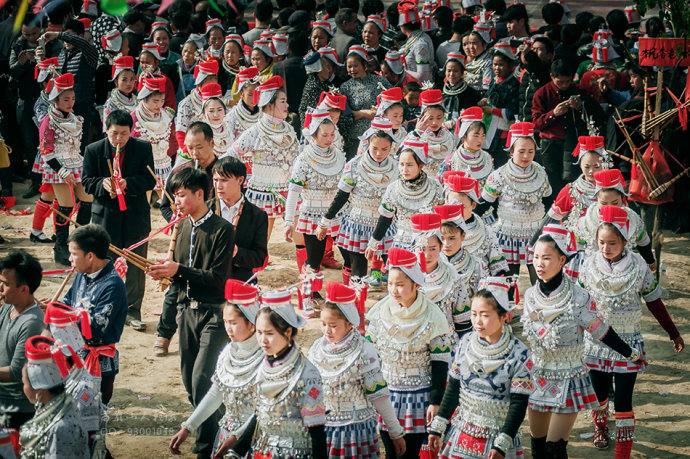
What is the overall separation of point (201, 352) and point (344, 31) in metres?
8.31

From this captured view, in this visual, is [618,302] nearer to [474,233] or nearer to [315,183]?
[474,233]

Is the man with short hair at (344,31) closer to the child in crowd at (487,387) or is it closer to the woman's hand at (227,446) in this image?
the child in crowd at (487,387)

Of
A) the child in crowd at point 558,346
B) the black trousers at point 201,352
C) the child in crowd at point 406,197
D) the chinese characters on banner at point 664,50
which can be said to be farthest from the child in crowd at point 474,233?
the chinese characters on banner at point 664,50

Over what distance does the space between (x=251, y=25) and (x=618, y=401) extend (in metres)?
11.3

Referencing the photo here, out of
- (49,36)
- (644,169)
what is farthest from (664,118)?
(49,36)

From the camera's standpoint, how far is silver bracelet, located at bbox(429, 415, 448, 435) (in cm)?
585

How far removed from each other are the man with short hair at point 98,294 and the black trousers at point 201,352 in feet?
1.81

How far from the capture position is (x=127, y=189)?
28.7 ft

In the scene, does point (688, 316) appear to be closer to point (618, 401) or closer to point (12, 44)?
point (618, 401)

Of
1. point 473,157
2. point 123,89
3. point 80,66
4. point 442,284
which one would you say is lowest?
point 442,284

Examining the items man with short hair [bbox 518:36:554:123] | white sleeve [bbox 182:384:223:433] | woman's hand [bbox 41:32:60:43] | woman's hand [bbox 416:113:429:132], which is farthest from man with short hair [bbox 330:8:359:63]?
white sleeve [bbox 182:384:223:433]

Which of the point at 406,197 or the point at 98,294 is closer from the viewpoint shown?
the point at 98,294

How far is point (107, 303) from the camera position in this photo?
6.26 meters

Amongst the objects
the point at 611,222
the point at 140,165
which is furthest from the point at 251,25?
the point at 611,222
